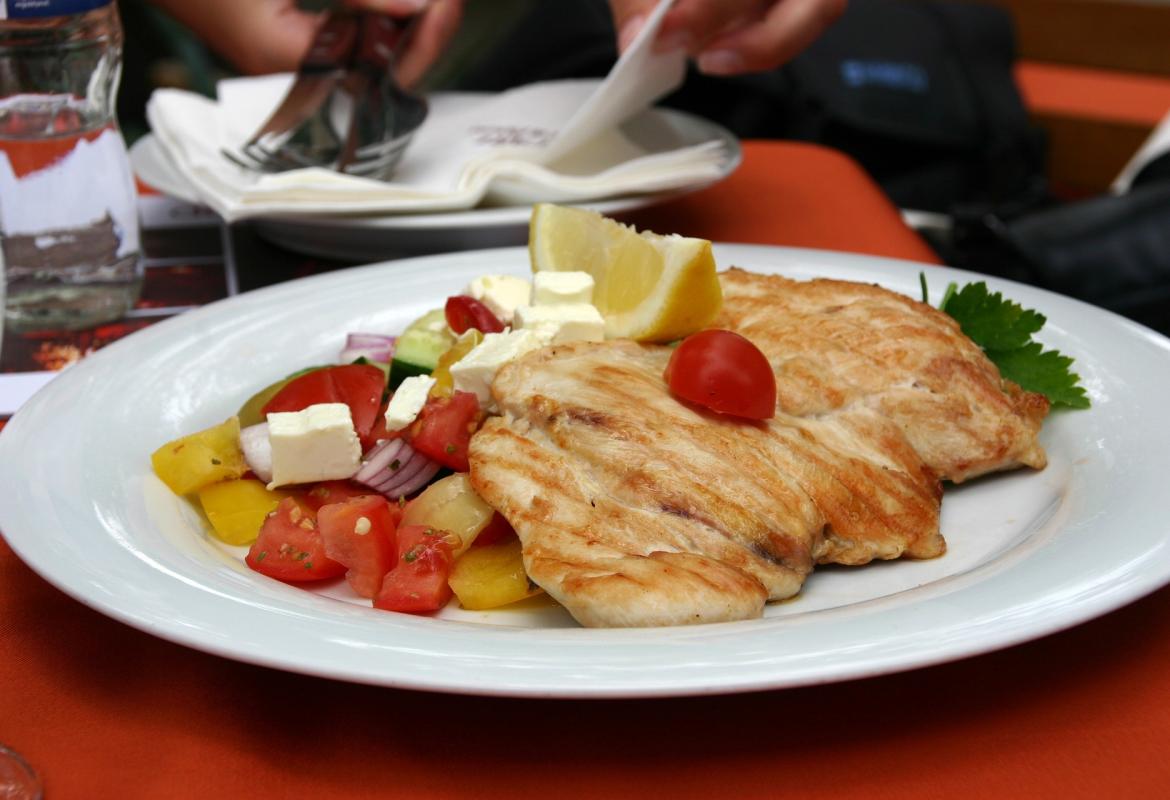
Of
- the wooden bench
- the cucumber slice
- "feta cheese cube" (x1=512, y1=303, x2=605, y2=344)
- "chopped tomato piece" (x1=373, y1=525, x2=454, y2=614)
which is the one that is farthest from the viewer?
the wooden bench

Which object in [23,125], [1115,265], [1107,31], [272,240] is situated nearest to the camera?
[23,125]

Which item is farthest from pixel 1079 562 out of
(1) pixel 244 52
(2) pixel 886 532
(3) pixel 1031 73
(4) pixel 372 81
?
A: (3) pixel 1031 73

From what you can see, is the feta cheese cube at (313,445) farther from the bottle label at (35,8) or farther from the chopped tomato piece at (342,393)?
the bottle label at (35,8)

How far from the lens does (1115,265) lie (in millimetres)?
3971

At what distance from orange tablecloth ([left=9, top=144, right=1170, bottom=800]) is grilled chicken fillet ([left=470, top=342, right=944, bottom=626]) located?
0.50ft

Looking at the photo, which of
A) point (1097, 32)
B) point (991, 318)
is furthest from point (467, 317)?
point (1097, 32)

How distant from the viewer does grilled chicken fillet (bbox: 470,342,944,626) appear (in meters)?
1.58

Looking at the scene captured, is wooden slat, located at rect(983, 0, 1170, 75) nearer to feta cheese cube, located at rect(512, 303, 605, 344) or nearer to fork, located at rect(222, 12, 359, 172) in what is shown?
fork, located at rect(222, 12, 359, 172)

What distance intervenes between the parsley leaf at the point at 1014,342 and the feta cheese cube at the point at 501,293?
83 cm

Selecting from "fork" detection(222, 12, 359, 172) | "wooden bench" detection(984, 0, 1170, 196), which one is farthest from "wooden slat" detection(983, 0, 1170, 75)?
"fork" detection(222, 12, 359, 172)

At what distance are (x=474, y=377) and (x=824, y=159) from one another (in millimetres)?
2421

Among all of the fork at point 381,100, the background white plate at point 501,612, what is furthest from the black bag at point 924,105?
the background white plate at point 501,612

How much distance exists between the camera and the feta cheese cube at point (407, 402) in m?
2.03

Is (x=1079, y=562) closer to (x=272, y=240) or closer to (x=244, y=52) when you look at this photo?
(x=272, y=240)
